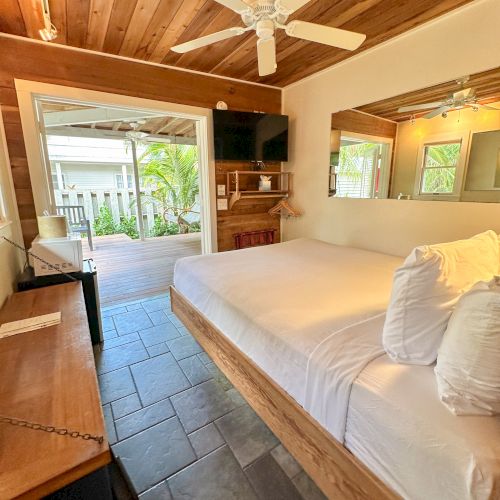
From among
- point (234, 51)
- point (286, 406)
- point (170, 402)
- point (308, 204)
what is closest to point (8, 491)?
point (286, 406)

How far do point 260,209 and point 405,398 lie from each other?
10.0 feet

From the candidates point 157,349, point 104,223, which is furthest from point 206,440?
point 104,223

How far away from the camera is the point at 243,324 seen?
1509 mm

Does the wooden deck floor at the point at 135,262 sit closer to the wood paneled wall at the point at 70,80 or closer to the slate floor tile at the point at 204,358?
the wood paneled wall at the point at 70,80

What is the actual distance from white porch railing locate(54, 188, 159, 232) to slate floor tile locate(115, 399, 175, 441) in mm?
5987

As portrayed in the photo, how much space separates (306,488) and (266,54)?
2.40m

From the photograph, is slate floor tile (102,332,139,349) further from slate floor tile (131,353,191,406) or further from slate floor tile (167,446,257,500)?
slate floor tile (167,446,257,500)

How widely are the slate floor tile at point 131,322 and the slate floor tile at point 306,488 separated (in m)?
1.86

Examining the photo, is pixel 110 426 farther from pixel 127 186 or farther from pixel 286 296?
pixel 127 186

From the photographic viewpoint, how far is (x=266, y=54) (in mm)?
1882

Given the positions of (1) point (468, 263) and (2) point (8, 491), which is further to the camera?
(1) point (468, 263)

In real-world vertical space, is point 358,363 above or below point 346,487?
above

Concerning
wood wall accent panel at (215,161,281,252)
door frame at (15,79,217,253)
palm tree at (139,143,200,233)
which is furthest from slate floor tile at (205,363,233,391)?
palm tree at (139,143,200,233)

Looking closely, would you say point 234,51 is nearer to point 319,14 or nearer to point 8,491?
point 319,14
